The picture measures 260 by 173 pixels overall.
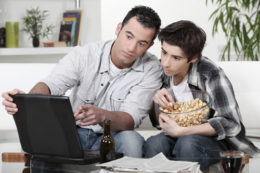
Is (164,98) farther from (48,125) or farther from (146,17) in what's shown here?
(48,125)

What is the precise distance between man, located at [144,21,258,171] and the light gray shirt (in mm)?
142

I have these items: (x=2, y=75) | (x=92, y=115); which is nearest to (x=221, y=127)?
(x=92, y=115)

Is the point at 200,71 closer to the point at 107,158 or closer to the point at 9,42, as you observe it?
the point at 107,158

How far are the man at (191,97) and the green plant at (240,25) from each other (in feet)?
4.49

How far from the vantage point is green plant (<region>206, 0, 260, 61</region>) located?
11.3 feet

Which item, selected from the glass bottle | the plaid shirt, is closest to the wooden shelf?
the plaid shirt

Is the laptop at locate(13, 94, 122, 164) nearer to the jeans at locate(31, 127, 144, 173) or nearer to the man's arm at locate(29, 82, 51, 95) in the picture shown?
the jeans at locate(31, 127, 144, 173)

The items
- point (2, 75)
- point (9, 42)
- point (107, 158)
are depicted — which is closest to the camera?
point (107, 158)

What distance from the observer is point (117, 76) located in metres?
2.23

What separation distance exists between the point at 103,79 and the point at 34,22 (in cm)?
196

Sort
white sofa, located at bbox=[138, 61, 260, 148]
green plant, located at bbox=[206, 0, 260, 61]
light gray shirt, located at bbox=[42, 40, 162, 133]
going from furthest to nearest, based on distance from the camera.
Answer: green plant, located at bbox=[206, 0, 260, 61], white sofa, located at bbox=[138, 61, 260, 148], light gray shirt, located at bbox=[42, 40, 162, 133]

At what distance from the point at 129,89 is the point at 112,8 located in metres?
1.55

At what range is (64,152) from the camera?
1619mm

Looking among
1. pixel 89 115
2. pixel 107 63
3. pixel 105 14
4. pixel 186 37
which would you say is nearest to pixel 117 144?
pixel 89 115
